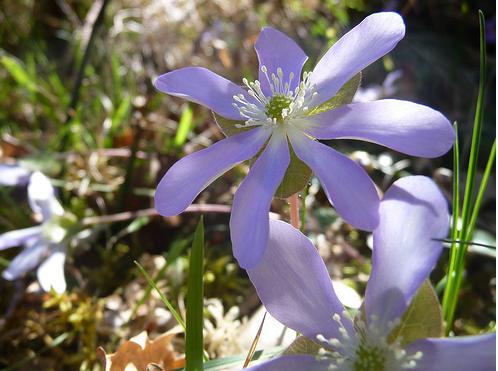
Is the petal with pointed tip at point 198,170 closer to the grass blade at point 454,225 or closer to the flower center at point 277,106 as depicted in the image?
the flower center at point 277,106

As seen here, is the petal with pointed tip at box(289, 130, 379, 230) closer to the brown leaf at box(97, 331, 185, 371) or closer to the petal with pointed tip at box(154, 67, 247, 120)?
the petal with pointed tip at box(154, 67, 247, 120)

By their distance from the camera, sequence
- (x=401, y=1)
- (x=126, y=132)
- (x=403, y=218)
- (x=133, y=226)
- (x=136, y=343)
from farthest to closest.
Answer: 1. (x=401, y=1)
2. (x=126, y=132)
3. (x=133, y=226)
4. (x=136, y=343)
5. (x=403, y=218)

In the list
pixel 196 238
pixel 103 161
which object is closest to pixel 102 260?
pixel 103 161

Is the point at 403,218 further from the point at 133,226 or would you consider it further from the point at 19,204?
the point at 19,204

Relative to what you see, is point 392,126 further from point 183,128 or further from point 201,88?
point 183,128

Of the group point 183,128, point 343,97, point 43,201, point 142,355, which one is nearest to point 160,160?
point 183,128
